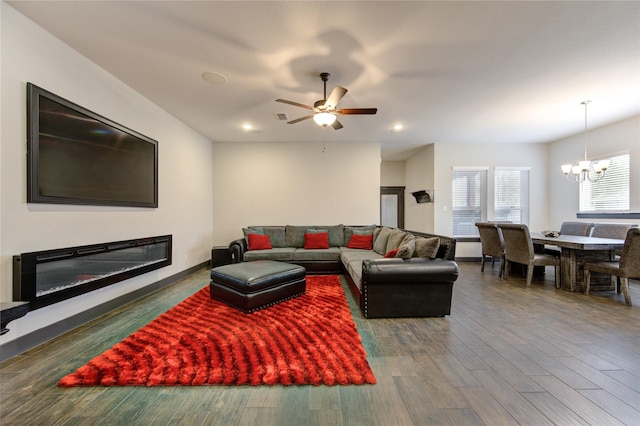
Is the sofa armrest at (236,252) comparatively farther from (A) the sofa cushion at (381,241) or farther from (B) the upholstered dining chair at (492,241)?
(B) the upholstered dining chair at (492,241)

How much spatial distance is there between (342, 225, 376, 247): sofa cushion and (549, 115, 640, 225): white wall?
14.4 feet

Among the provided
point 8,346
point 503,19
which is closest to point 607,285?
point 503,19

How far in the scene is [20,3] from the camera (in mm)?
1914

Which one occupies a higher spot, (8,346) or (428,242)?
(428,242)

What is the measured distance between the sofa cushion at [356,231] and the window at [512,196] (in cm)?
325

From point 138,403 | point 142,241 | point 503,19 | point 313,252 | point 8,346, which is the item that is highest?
point 503,19

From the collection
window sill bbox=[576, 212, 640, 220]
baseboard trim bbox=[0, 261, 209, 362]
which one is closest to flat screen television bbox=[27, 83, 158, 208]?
baseboard trim bbox=[0, 261, 209, 362]

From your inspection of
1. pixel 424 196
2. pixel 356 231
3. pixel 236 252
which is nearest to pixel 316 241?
pixel 356 231

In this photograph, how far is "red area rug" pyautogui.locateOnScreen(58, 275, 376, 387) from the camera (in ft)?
5.59

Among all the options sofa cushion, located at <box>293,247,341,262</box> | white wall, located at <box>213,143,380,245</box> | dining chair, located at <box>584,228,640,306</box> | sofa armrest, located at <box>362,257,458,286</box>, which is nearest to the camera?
sofa armrest, located at <box>362,257,458,286</box>

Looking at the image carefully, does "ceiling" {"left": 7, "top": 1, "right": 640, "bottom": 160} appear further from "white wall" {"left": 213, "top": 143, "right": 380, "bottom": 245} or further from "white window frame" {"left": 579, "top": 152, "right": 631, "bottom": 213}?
"white wall" {"left": 213, "top": 143, "right": 380, "bottom": 245}

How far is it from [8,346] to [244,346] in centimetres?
184

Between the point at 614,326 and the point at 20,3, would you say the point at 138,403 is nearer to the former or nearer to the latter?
the point at 20,3

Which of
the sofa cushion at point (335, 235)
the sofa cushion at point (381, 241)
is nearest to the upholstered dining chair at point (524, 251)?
the sofa cushion at point (381, 241)
